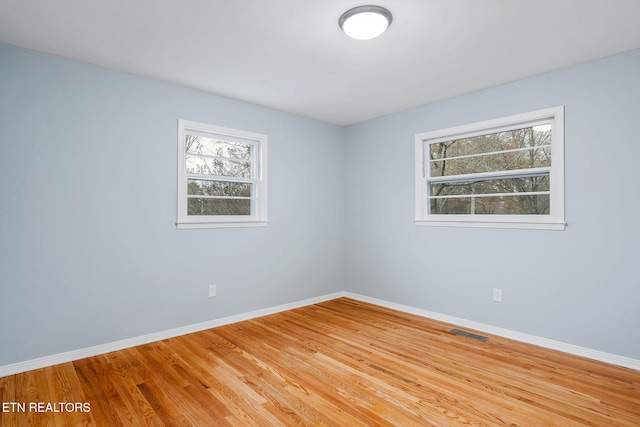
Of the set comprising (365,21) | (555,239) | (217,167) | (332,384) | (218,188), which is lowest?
(332,384)

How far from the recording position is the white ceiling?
2.17 meters

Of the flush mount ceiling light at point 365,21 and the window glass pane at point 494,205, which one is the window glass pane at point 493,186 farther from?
the flush mount ceiling light at point 365,21

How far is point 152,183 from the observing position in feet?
10.7

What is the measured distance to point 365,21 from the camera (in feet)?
7.32

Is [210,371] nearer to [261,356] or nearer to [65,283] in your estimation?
[261,356]

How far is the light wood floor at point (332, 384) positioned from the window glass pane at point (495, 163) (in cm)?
168

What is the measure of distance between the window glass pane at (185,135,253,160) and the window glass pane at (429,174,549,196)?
224 centimetres

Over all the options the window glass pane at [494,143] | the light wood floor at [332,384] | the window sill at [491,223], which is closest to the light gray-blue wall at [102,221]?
the light wood floor at [332,384]

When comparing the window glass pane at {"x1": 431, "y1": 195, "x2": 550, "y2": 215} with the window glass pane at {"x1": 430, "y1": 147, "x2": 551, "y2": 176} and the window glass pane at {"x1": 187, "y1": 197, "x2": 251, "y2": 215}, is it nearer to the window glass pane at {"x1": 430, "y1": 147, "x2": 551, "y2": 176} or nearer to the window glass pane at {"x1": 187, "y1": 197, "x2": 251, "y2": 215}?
the window glass pane at {"x1": 430, "y1": 147, "x2": 551, "y2": 176}

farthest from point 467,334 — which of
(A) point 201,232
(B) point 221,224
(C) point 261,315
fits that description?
(A) point 201,232

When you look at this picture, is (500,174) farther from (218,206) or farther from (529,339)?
(218,206)

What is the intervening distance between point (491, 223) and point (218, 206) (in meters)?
2.85

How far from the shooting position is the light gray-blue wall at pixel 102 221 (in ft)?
8.60

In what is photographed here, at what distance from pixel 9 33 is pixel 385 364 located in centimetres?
364
